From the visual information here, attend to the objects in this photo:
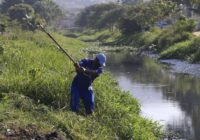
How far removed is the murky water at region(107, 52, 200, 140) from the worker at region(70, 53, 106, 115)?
3.88 metres

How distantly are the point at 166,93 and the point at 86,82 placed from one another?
37.5ft

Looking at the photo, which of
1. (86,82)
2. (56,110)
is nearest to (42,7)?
(86,82)

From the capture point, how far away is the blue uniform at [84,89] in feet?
41.0

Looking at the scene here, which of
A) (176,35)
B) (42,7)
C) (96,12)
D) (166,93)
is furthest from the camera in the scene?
(96,12)

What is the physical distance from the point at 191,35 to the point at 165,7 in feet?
76.8

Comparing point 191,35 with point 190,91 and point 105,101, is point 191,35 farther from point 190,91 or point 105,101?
point 105,101

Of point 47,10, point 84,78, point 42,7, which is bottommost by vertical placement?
point 47,10

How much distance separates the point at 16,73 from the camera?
48.1 ft

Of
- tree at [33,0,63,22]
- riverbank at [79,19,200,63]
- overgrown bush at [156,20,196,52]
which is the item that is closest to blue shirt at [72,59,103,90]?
riverbank at [79,19,200,63]

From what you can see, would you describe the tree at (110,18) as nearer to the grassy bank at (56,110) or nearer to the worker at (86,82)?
the grassy bank at (56,110)

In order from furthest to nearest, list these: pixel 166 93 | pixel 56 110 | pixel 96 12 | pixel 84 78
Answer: pixel 96 12
pixel 166 93
pixel 84 78
pixel 56 110

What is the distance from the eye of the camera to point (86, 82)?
1269 centimetres

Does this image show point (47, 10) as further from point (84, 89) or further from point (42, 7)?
point (84, 89)

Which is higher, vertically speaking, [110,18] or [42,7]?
[42,7]
